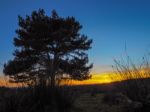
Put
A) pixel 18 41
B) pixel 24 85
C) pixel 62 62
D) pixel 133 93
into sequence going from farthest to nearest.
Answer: pixel 18 41 → pixel 62 62 → pixel 24 85 → pixel 133 93

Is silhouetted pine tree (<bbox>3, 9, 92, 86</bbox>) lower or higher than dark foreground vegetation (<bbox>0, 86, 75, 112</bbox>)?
higher

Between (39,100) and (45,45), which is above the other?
(45,45)

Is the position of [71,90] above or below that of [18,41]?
below

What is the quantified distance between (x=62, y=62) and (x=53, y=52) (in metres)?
1.29

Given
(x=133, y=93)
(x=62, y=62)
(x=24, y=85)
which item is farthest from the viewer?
(x=62, y=62)

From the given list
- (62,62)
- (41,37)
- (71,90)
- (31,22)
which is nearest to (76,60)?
(62,62)

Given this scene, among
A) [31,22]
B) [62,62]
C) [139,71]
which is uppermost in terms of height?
[31,22]

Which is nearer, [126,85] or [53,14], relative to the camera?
[126,85]

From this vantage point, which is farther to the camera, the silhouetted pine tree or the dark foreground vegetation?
the silhouetted pine tree

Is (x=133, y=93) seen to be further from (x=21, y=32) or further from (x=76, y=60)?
(x=21, y=32)

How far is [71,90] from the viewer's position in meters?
6.96

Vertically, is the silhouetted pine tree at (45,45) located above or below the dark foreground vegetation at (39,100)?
above

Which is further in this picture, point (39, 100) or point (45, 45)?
point (45, 45)

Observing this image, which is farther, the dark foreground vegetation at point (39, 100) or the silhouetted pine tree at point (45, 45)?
the silhouetted pine tree at point (45, 45)
